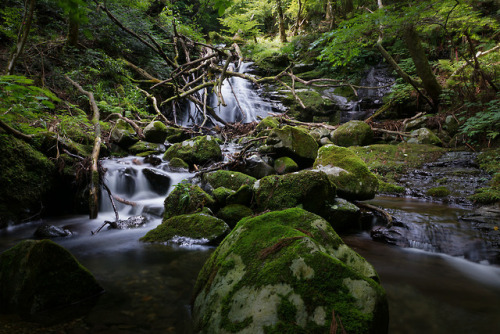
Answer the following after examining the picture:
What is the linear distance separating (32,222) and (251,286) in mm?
5387

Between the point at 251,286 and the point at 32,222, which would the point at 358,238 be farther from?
the point at 32,222

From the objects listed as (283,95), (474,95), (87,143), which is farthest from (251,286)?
(283,95)

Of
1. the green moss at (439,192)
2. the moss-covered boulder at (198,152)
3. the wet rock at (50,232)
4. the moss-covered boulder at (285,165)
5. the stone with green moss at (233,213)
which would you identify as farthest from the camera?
the moss-covered boulder at (198,152)

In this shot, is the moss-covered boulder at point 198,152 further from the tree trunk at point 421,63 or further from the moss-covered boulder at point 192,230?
the tree trunk at point 421,63

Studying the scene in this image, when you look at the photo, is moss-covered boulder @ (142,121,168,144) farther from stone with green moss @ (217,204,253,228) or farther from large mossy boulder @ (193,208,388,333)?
large mossy boulder @ (193,208,388,333)

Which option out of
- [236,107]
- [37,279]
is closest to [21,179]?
[37,279]

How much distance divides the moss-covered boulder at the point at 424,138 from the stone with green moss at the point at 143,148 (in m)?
8.81

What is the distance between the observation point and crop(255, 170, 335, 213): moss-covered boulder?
4516mm

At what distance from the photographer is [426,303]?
2594 mm

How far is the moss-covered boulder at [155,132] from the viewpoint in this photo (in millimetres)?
9180

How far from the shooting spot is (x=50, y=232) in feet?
14.6

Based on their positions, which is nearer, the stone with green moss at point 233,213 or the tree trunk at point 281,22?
the stone with green moss at point 233,213

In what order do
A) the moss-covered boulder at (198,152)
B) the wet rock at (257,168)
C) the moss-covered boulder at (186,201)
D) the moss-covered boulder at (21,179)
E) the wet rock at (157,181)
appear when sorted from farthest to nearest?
the moss-covered boulder at (198,152) < the wet rock at (257,168) < the wet rock at (157,181) < the moss-covered boulder at (186,201) < the moss-covered boulder at (21,179)

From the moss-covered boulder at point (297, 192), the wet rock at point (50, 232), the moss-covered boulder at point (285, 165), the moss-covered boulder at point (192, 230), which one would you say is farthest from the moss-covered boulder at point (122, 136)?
the moss-covered boulder at point (297, 192)
